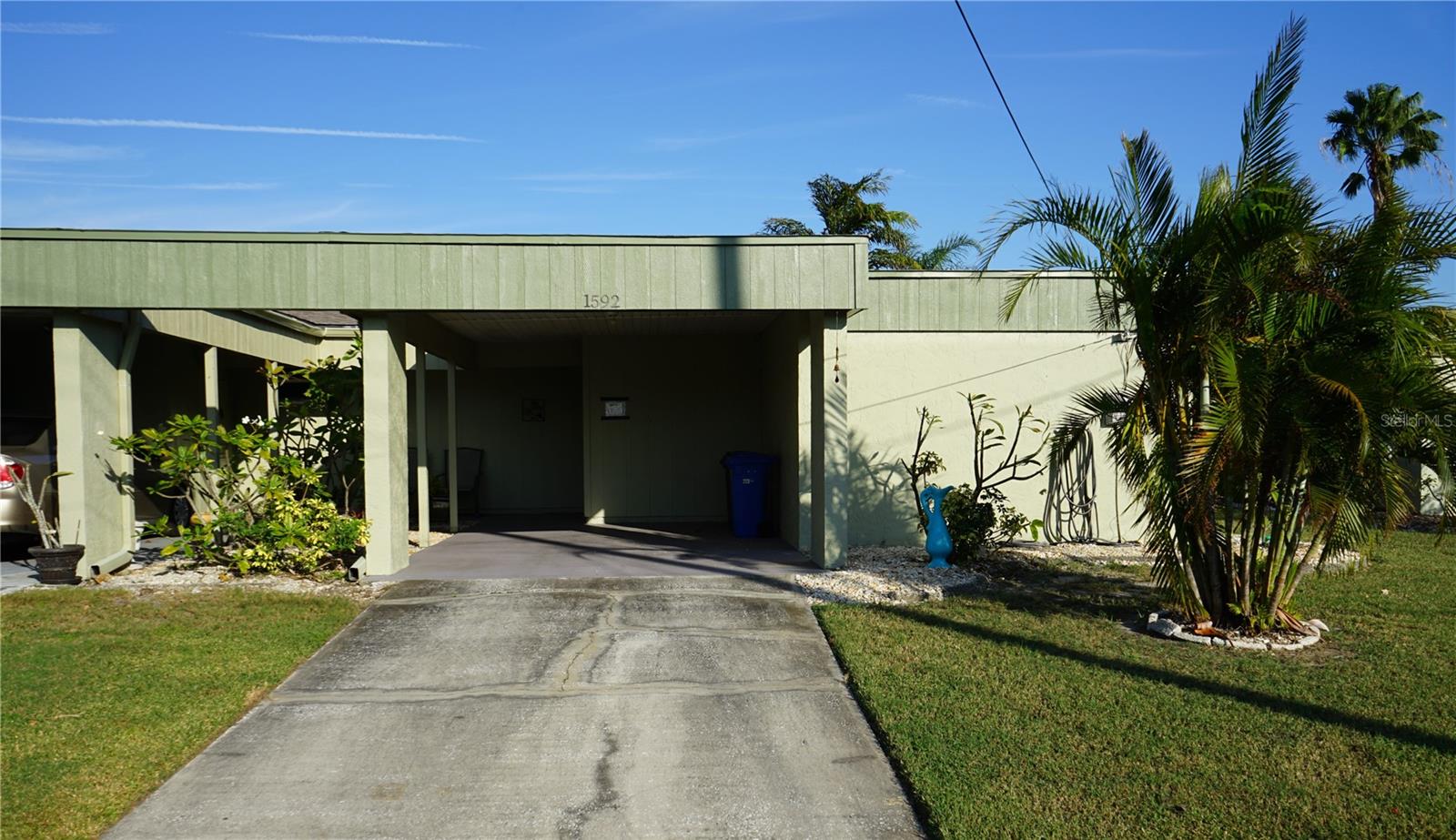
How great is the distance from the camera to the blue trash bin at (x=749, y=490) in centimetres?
1153

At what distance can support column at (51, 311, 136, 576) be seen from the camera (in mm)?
8656

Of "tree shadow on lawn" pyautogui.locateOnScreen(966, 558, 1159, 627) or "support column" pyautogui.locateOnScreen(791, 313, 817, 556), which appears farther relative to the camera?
"support column" pyautogui.locateOnScreen(791, 313, 817, 556)

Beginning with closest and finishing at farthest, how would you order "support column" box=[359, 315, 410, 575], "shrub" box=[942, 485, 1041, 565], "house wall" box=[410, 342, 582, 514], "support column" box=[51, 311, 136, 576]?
"support column" box=[51, 311, 136, 576], "support column" box=[359, 315, 410, 575], "shrub" box=[942, 485, 1041, 565], "house wall" box=[410, 342, 582, 514]

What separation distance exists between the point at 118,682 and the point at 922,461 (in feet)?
24.2

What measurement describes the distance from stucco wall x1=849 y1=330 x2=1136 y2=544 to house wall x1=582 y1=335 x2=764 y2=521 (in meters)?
2.79

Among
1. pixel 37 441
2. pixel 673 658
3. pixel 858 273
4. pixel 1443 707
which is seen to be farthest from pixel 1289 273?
pixel 37 441

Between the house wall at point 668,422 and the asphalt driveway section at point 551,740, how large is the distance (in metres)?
5.93

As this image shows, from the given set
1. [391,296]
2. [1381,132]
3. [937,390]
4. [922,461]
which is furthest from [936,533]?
[1381,132]

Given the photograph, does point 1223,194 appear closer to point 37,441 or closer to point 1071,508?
point 1071,508

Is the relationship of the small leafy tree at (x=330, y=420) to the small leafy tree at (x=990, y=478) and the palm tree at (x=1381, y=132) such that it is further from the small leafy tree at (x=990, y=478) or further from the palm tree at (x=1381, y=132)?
the palm tree at (x=1381, y=132)

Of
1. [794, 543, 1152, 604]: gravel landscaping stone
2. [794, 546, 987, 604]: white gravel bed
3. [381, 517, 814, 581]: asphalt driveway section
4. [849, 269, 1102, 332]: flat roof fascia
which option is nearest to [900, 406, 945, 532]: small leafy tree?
[794, 543, 1152, 604]: gravel landscaping stone

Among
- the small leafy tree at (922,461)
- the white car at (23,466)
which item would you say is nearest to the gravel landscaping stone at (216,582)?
the white car at (23,466)

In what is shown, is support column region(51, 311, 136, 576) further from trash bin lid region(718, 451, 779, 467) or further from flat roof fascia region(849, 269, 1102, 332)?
flat roof fascia region(849, 269, 1102, 332)

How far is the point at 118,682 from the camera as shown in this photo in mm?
5828
